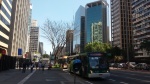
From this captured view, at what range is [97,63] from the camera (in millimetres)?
25359

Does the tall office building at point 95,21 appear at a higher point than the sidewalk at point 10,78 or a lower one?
higher

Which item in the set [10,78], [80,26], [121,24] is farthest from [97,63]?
[121,24]

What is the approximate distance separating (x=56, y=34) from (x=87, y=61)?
3612 cm

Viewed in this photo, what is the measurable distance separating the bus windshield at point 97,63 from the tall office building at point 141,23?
10277cm

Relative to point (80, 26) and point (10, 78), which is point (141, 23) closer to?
point (80, 26)

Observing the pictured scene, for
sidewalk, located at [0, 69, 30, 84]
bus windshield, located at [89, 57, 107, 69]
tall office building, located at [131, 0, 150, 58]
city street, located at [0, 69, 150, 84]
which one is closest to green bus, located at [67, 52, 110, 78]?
bus windshield, located at [89, 57, 107, 69]

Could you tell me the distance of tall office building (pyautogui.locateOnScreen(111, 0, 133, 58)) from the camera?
16512 cm

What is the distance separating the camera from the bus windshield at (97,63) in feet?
82.3

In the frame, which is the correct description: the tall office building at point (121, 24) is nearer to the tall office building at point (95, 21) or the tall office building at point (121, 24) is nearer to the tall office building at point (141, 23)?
the tall office building at point (95, 21)

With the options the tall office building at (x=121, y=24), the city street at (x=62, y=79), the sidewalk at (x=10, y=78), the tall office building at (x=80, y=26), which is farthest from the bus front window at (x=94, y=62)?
the tall office building at (x=121, y=24)

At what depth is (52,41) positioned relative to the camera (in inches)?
2398

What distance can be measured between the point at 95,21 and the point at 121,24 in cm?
1706

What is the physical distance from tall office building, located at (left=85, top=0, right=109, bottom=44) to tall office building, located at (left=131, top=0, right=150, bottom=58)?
97.3ft

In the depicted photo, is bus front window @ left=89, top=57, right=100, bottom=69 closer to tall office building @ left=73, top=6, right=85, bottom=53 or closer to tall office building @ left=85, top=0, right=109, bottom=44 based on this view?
tall office building @ left=73, top=6, right=85, bottom=53
